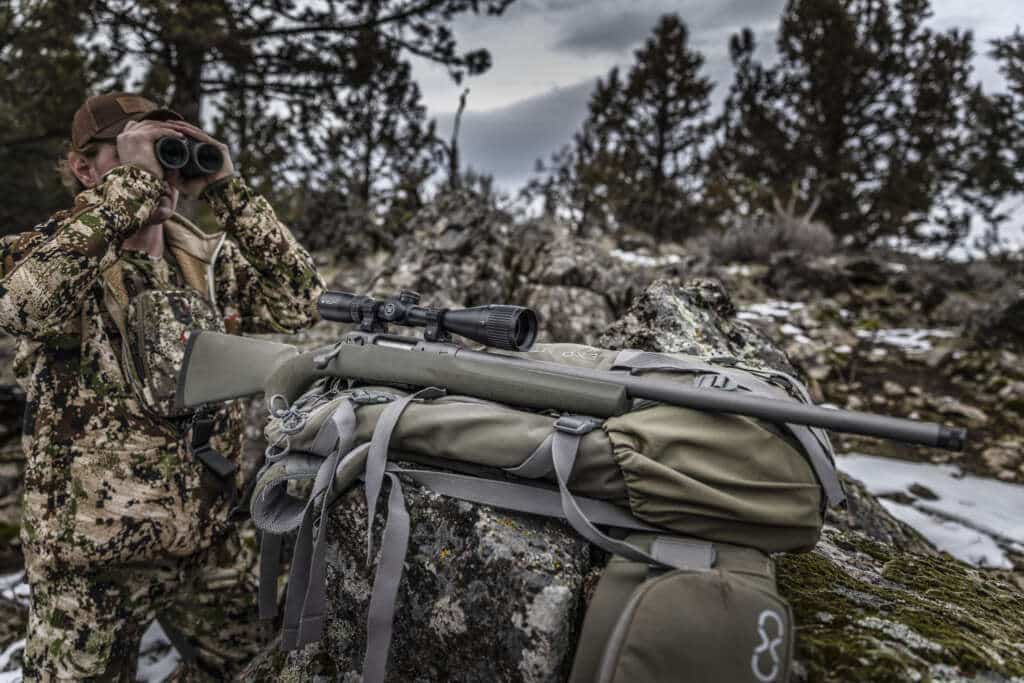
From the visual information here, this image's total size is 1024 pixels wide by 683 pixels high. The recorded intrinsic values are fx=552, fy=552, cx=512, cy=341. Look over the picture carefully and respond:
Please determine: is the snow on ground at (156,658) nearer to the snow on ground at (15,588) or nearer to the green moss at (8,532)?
the snow on ground at (15,588)

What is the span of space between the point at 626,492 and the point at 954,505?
395 cm

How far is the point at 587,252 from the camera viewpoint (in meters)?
5.74

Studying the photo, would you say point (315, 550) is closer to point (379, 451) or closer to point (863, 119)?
point (379, 451)

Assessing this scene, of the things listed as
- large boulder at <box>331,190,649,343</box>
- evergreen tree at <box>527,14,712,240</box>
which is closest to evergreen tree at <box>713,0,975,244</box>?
evergreen tree at <box>527,14,712,240</box>

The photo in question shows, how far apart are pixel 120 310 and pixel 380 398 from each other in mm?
1290

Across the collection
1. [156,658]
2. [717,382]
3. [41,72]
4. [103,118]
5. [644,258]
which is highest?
[41,72]

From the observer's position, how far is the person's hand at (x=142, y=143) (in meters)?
2.21

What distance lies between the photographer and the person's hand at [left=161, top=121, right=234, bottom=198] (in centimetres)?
239

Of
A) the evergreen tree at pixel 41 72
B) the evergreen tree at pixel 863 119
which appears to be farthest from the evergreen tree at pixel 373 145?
the evergreen tree at pixel 863 119

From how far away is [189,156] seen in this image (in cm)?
235

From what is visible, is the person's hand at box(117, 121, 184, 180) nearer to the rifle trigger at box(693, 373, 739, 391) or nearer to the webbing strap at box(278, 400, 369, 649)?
the webbing strap at box(278, 400, 369, 649)

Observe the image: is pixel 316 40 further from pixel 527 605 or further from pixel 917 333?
pixel 917 333

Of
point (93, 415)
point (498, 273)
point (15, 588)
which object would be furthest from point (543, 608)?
point (498, 273)

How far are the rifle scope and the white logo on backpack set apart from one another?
94 cm
